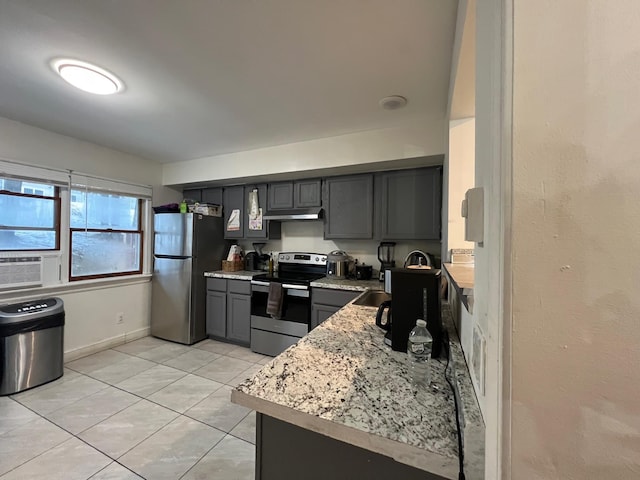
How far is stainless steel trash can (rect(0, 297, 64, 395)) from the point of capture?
212 cm

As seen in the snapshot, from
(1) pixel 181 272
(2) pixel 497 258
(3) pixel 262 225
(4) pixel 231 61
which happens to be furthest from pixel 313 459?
(1) pixel 181 272

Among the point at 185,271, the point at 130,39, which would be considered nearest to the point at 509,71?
the point at 130,39

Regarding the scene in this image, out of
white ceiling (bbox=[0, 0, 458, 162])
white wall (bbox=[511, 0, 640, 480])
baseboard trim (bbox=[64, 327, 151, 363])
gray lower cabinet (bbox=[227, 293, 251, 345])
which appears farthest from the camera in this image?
gray lower cabinet (bbox=[227, 293, 251, 345])

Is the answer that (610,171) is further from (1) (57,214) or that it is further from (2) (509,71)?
(1) (57,214)

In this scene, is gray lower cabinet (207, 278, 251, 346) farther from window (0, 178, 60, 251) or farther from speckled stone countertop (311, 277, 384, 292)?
window (0, 178, 60, 251)

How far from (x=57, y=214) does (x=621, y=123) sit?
3.94 metres

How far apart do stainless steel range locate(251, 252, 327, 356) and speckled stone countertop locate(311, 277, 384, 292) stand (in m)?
0.17

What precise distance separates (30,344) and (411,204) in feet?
12.0

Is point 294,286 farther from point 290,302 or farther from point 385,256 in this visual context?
point 385,256

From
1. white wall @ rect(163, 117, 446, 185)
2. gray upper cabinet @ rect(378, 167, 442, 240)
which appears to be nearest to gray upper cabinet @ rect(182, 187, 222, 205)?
white wall @ rect(163, 117, 446, 185)

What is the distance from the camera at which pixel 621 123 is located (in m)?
0.34

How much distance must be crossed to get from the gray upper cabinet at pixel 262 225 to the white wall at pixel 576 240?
312 centimetres

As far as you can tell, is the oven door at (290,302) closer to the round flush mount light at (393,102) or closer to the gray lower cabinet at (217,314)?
the gray lower cabinet at (217,314)

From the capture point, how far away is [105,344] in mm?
3045
